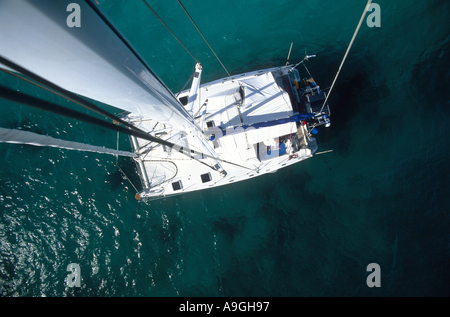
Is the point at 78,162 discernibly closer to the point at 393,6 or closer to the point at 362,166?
the point at 362,166

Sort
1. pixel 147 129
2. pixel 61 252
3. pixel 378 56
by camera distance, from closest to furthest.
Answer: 1. pixel 147 129
2. pixel 61 252
3. pixel 378 56

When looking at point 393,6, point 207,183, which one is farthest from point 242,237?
point 393,6
